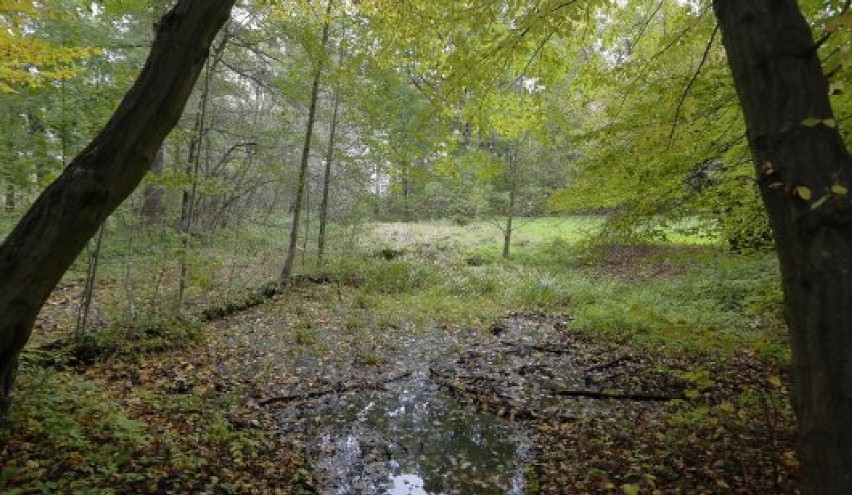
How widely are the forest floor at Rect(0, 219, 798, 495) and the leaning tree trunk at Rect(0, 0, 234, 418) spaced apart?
4.90ft

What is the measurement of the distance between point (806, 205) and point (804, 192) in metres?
0.06

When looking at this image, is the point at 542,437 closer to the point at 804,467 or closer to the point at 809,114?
the point at 804,467

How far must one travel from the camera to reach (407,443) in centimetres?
594

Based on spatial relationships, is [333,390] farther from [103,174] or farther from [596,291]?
[596,291]

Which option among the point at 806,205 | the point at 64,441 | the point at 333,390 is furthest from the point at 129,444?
the point at 806,205

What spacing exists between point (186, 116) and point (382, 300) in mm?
7552

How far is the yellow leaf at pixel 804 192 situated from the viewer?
6.32 ft

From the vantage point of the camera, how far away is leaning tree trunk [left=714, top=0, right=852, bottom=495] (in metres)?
1.86

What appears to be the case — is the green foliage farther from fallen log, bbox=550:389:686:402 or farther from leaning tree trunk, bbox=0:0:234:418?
fallen log, bbox=550:389:686:402

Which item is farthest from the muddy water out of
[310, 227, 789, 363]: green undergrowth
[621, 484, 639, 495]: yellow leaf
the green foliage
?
[310, 227, 789, 363]: green undergrowth

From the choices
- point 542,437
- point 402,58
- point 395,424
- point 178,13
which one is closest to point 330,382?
point 395,424

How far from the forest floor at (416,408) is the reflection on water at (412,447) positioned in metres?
0.03

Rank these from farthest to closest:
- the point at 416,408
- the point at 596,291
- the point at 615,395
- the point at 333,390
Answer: the point at 596,291 → the point at 333,390 → the point at 416,408 → the point at 615,395

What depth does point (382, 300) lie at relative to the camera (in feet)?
41.9
